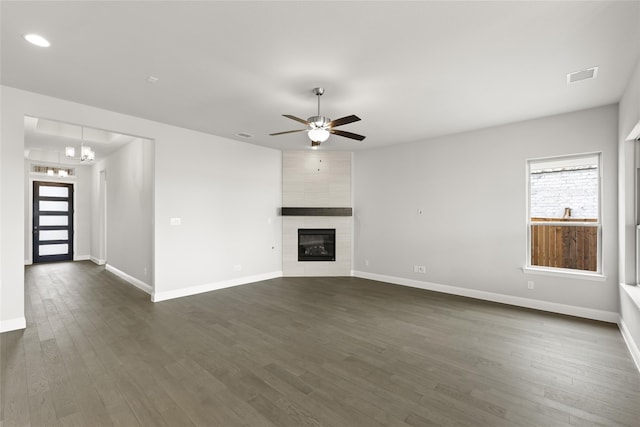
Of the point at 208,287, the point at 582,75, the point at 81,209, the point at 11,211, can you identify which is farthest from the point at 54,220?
the point at 582,75

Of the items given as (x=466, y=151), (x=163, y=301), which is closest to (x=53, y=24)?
(x=163, y=301)

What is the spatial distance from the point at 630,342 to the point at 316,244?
5076 mm

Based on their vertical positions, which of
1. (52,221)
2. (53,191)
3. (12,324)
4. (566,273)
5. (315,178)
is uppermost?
(315,178)

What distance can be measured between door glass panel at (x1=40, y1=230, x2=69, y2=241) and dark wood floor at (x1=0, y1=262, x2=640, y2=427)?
5.19 meters

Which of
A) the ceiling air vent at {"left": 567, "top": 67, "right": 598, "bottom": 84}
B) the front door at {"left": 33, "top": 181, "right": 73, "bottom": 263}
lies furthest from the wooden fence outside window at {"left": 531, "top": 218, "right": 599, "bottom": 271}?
the front door at {"left": 33, "top": 181, "right": 73, "bottom": 263}

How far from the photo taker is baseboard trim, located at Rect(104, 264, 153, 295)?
16.8ft

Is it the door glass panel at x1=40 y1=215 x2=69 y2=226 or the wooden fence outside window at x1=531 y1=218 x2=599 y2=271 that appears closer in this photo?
the wooden fence outside window at x1=531 y1=218 x2=599 y2=271

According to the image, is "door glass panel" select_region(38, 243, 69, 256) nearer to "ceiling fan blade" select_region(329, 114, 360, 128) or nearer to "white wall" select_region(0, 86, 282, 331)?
"white wall" select_region(0, 86, 282, 331)

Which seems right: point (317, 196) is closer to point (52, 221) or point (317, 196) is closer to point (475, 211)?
point (475, 211)

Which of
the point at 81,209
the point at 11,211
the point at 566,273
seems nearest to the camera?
the point at 11,211

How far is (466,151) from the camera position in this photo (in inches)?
201

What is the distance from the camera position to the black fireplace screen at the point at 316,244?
6.70 metres

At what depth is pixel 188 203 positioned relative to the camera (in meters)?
5.11

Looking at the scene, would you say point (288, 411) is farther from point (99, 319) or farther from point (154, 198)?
point (154, 198)
